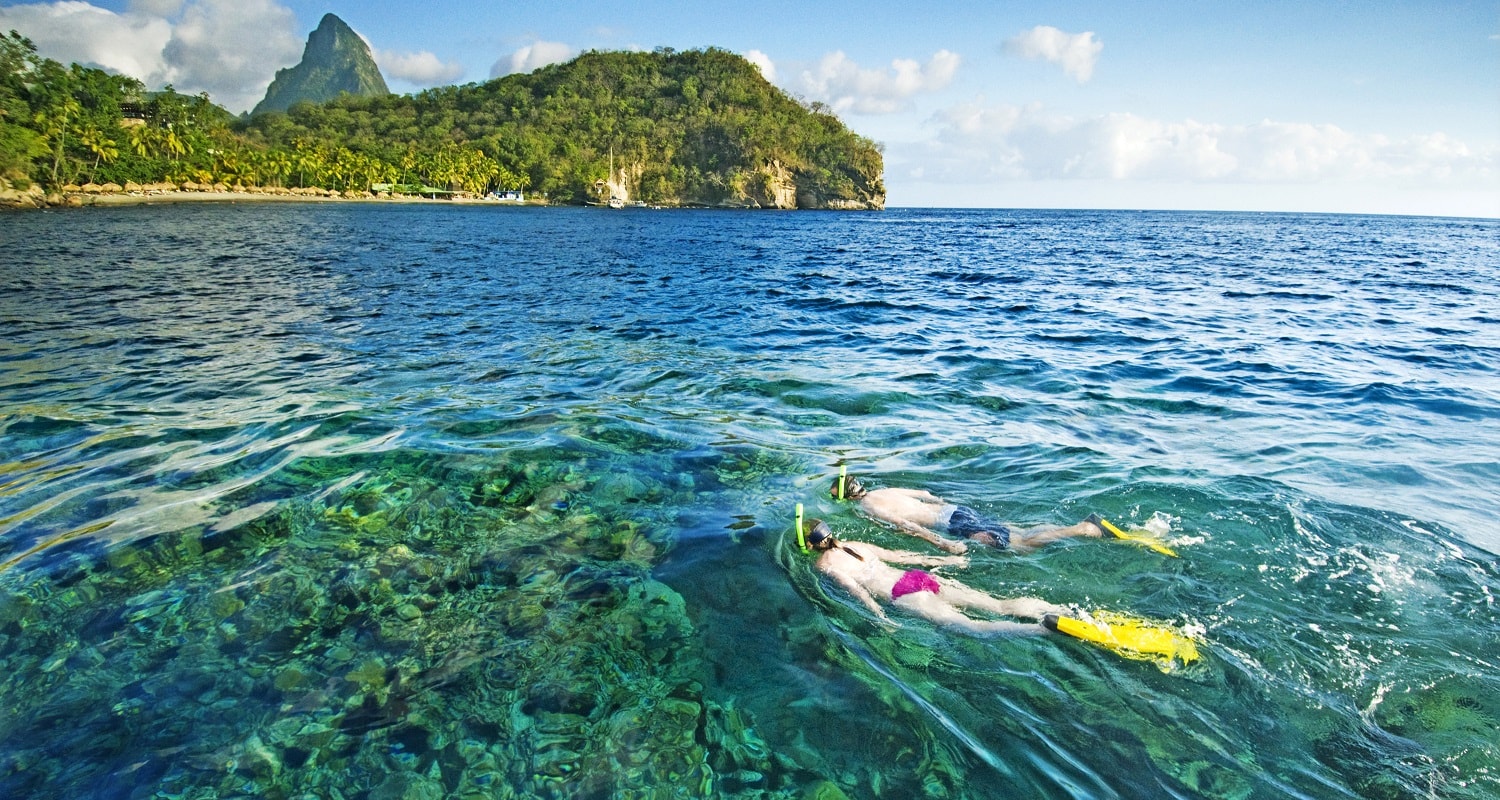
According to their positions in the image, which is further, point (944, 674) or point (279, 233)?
point (279, 233)

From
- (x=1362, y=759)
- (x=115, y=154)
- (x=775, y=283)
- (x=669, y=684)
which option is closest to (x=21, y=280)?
(x=775, y=283)

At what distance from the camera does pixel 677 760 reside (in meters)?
4.08

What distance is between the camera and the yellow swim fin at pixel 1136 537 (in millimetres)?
6730

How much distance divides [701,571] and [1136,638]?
351 centimetres

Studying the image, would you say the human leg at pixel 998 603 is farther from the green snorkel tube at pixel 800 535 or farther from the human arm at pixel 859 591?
the green snorkel tube at pixel 800 535

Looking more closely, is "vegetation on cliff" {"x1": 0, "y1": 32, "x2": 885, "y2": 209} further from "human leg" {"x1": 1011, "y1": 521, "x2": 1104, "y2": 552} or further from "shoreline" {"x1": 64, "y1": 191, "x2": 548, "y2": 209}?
"human leg" {"x1": 1011, "y1": 521, "x2": 1104, "y2": 552}

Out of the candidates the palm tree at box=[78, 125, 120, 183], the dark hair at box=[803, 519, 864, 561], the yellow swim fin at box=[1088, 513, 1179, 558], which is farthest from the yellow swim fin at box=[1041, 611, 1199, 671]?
the palm tree at box=[78, 125, 120, 183]

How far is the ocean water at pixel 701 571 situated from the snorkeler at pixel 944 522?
0.68ft

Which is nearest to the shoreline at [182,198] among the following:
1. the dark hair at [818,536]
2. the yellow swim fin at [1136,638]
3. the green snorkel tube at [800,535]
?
the green snorkel tube at [800,535]

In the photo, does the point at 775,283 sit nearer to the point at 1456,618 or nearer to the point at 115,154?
the point at 1456,618

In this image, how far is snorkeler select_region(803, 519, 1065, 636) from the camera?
5.66 metres

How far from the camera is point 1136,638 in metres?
5.22

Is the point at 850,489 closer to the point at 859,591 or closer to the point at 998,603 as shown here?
the point at 859,591

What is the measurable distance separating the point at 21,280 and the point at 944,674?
112 feet
